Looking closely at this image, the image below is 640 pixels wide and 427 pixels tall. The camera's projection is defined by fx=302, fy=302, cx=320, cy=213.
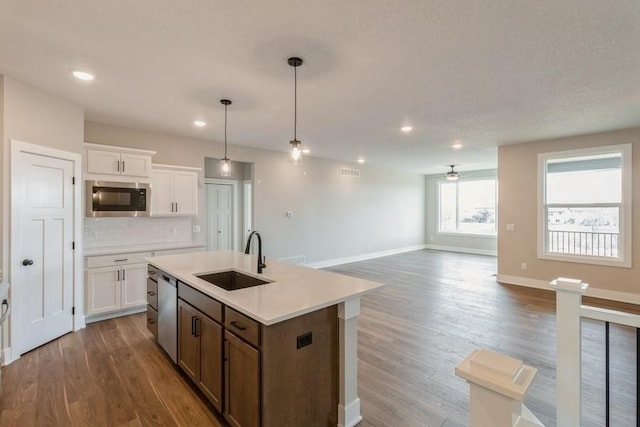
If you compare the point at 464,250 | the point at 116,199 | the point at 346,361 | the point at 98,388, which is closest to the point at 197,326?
the point at 98,388

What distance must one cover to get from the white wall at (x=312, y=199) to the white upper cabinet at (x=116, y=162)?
452 millimetres

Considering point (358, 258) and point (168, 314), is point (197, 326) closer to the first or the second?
point (168, 314)

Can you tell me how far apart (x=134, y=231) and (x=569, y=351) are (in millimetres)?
5247

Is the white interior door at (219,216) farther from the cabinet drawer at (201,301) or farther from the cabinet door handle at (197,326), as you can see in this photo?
the cabinet door handle at (197,326)

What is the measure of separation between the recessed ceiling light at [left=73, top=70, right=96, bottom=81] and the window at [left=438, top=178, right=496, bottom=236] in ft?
32.7

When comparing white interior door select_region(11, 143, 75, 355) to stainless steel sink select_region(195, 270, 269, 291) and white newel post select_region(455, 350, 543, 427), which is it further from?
white newel post select_region(455, 350, 543, 427)

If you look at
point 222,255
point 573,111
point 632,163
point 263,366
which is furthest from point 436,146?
point 263,366

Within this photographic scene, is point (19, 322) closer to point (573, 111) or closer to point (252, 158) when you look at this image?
point (252, 158)

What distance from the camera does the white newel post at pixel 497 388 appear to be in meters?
0.73

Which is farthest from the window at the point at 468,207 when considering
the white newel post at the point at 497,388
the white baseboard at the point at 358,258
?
the white newel post at the point at 497,388

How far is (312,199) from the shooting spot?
737 cm

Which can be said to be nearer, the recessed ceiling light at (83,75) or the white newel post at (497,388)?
the white newel post at (497,388)

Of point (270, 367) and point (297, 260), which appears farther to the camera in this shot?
point (297, 260)

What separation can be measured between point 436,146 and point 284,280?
494 centimetres
